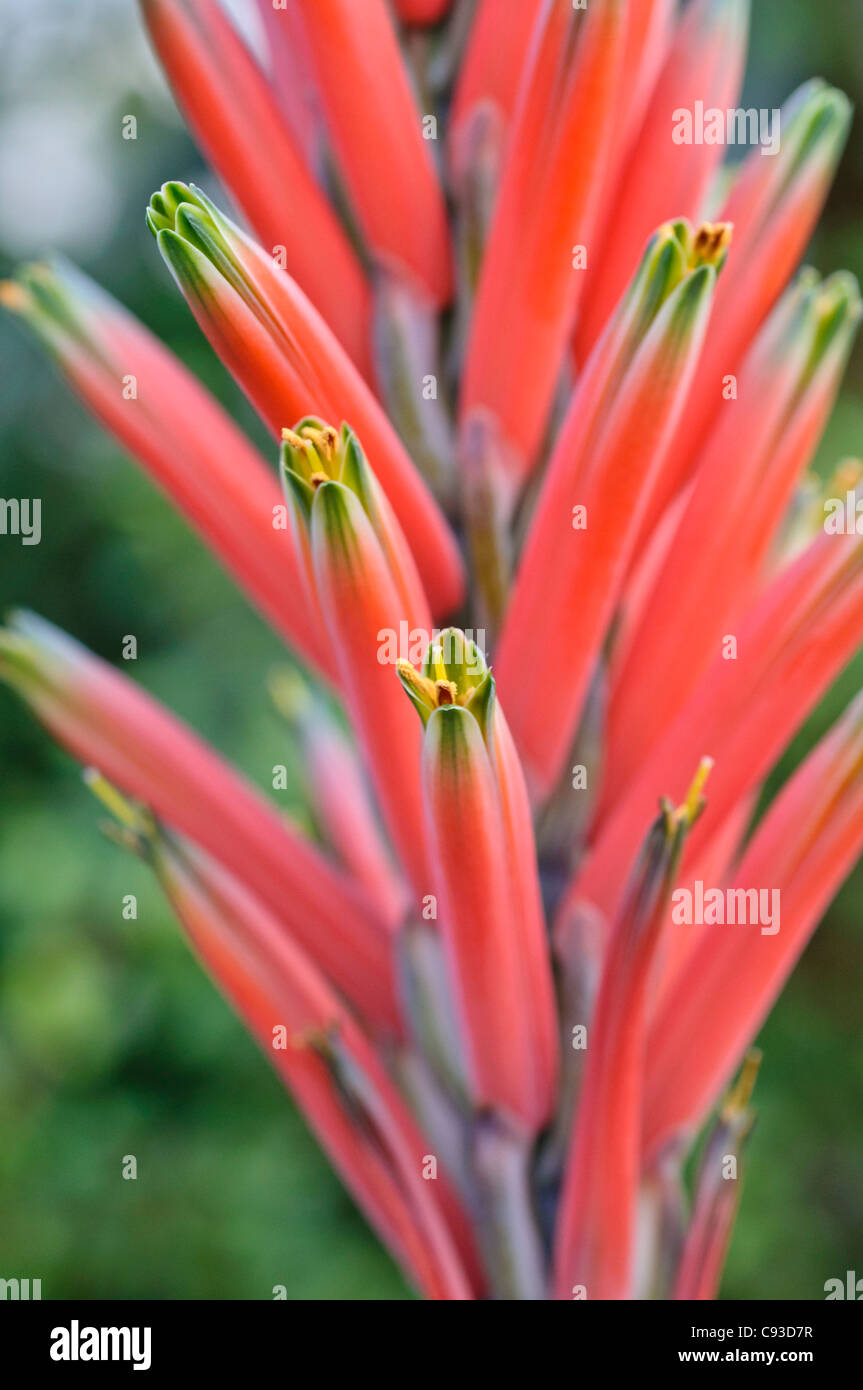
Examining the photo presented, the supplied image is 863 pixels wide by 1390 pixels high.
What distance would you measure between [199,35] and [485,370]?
0.15 metres

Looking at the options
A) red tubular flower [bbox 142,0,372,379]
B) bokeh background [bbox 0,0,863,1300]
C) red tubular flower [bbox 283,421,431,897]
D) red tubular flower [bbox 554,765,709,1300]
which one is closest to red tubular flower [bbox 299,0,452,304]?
red tubular flower [bbox 142,0,372,379]

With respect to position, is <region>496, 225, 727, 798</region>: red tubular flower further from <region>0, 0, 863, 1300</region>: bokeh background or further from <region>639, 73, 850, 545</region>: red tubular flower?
<region>0, 0, 863, 1300</region>: bokeh background

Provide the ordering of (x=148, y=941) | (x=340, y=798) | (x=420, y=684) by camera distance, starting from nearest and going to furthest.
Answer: (x=420, y=684), (x=340, y=798), (x=148, y=941)

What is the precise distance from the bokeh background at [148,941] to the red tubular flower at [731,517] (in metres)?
Answer: 0.83

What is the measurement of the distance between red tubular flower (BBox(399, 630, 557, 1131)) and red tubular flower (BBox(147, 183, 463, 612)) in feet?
0.31

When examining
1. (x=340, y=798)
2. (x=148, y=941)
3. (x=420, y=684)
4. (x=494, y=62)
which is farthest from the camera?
(x=148, y=941)

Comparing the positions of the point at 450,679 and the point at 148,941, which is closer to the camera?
the point at 450,679

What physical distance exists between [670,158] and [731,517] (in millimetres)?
138

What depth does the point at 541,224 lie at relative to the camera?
41cm

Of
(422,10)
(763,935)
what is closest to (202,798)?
(763,935)

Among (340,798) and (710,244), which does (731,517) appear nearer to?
(710,244)
